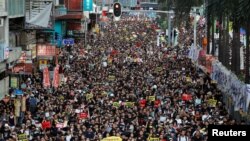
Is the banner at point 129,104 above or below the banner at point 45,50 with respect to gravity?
below

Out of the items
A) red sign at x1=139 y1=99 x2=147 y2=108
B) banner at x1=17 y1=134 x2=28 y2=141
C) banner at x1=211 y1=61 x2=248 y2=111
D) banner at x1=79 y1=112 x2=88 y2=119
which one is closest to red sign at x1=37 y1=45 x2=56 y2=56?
banner at x1=211 y1=61 x2=248 y2=111

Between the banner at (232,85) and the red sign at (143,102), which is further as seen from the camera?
the red sign at (143,102)

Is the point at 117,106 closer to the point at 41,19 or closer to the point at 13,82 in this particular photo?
the point at 13,82

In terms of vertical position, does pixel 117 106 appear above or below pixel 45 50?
below

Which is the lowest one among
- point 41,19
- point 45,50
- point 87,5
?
point 45,50

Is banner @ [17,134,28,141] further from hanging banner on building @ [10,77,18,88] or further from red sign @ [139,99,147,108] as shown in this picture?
hanging banner on building @ [10,77,18,88]

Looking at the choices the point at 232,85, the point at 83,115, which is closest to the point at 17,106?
the point at 83,115

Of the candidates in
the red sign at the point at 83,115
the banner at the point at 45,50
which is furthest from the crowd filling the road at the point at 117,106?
the banner at the point at 45,50

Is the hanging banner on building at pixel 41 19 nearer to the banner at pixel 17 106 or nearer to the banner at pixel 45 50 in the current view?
the banner at pixel 45 50
